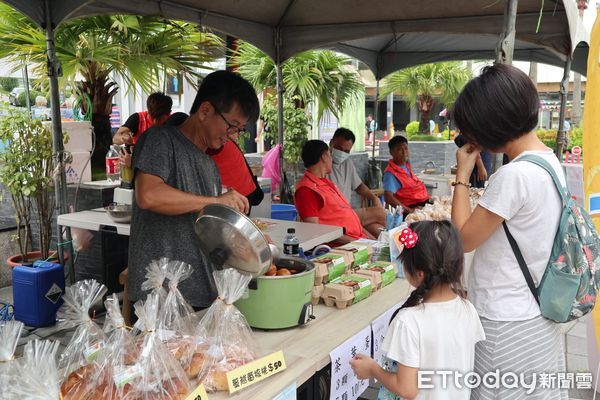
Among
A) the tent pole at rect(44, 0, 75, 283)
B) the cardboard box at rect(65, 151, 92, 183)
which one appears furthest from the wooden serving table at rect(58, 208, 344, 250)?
the cardboard box at rect(65, 151, 92, 183)

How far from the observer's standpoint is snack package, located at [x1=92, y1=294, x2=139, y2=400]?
1.20 metres

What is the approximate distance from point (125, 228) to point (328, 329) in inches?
73.1

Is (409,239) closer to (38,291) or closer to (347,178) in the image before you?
(38,291)

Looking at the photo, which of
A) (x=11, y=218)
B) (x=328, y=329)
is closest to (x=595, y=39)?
(x=328, y=329)

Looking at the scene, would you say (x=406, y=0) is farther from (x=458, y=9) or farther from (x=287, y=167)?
(x=287, y=167)

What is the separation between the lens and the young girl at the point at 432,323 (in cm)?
140

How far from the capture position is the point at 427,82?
11.3m

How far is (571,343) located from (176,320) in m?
3.40

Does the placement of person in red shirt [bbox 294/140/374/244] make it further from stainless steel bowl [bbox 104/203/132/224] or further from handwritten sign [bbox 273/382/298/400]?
handwritten sign [bbox 273/382/298/400]

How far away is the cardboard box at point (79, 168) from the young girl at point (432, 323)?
3.67m

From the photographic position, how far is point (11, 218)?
485 cm

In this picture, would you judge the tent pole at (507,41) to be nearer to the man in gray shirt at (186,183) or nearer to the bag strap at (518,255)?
the bag strap at (518,255)

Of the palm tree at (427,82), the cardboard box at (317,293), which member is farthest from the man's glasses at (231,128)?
the palm tree at (427,82)

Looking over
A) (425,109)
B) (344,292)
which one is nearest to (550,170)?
(344,292)
